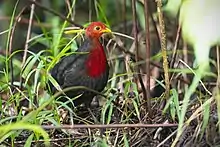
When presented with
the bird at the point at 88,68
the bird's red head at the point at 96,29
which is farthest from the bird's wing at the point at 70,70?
the bird's red head at the point at 96,29

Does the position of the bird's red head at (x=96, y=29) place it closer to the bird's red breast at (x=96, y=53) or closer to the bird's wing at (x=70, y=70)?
the bird's red breast at (x=96, y=53)

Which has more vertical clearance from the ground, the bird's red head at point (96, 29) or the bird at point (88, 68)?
the bird's red head at point (96, 29)

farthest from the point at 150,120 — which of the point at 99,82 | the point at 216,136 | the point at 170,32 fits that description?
the point at 170,32

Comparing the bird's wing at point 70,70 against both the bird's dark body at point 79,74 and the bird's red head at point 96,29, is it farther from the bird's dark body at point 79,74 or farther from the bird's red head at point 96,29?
the bird's red head at point 96,29

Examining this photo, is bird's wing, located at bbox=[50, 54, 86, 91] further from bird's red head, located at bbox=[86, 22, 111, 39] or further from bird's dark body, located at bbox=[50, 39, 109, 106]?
bird's red head, located at bbox=[86, 22, 111, 39]

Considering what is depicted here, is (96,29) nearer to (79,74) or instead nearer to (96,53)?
(96,53)

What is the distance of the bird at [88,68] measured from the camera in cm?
195

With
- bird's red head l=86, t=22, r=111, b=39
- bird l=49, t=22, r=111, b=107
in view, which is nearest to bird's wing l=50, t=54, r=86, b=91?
bird l=49, t=22, r=111, b=107

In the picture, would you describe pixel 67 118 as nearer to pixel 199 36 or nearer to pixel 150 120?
Answer: pixel 150 120

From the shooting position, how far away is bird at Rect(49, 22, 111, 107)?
6.41 ft

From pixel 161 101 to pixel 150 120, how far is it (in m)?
0.13

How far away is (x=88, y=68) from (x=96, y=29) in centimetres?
17

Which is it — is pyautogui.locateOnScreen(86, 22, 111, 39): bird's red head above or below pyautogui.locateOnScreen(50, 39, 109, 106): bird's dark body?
above

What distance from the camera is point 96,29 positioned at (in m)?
2.02
